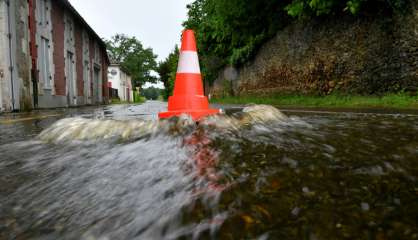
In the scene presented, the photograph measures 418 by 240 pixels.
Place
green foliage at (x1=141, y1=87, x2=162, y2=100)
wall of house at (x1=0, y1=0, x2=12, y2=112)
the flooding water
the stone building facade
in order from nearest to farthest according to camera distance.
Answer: the flooding water
wall of house at (x1=0, y1=0, x2=12, y2=112)
the stone building facade
green foliage at (x1=141, y1=87, x2=162, y2=100)

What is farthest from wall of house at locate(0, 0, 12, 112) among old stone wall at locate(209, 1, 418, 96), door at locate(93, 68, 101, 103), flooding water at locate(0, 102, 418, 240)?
door at locate(93, 68, 101, 103)

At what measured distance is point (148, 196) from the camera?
125cm

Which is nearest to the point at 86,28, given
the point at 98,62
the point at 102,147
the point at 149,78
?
the point at 98,62

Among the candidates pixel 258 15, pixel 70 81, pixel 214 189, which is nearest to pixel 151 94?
pixel 70 81

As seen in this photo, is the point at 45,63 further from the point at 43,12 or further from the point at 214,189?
the point at 214,189

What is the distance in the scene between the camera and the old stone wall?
8.68 m

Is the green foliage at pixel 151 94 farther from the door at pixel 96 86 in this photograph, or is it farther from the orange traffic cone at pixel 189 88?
the orange traffic cone at pixel 189 88

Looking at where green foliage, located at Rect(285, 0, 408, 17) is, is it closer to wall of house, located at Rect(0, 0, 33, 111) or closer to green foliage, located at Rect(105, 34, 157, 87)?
wall of house, located at Rect(0, 0, 33, 111)

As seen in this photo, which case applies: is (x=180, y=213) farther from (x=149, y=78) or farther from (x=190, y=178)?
(x=149, y=78)

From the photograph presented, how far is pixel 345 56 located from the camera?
10.7m

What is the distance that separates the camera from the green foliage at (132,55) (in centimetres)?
6744

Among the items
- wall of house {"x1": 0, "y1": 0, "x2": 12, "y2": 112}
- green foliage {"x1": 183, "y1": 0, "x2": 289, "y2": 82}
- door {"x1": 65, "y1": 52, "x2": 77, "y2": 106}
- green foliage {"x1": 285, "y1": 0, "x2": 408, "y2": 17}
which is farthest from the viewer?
door {"x1": 65, "y1": 52, "x2": 77, "y2": 106}

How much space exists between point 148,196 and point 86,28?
21.3m

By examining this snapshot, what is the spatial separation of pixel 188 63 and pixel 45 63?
34.7 ft
